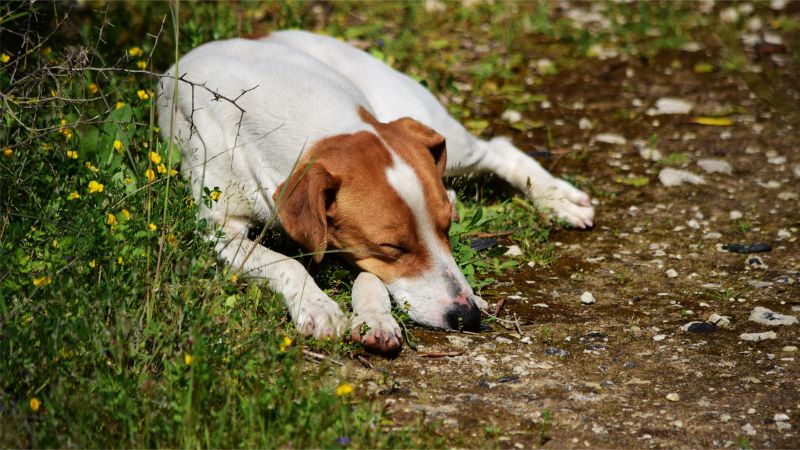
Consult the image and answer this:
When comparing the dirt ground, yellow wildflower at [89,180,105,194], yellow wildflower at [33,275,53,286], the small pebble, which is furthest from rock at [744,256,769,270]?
yellow wildflower at [33,275,53,286]

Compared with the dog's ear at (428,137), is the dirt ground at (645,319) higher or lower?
lower

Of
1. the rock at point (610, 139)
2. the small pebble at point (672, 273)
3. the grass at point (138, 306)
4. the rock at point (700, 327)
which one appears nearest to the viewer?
the grass at point (138, 306)

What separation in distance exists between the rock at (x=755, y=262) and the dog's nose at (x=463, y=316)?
1.72m

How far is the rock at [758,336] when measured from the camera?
12.9 feet

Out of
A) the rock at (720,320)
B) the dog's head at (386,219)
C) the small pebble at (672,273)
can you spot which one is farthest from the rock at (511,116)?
the rock at (720,320)

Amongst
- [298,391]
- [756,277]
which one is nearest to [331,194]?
[298,391]

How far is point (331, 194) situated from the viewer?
155 inches

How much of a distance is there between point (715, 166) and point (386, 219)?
2986 millimetres

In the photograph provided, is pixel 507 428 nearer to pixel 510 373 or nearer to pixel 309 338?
pixel 510 373

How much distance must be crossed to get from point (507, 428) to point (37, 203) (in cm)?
233

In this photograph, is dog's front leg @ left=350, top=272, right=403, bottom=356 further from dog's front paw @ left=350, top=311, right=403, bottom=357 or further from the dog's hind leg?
the dog's hind leg

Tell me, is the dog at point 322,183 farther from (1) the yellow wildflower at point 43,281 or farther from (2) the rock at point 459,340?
(1) the yellow wildflower at point 43,281

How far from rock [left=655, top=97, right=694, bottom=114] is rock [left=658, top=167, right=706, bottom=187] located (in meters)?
1.07

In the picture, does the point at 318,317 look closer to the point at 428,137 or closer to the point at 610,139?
the point at 428,137
